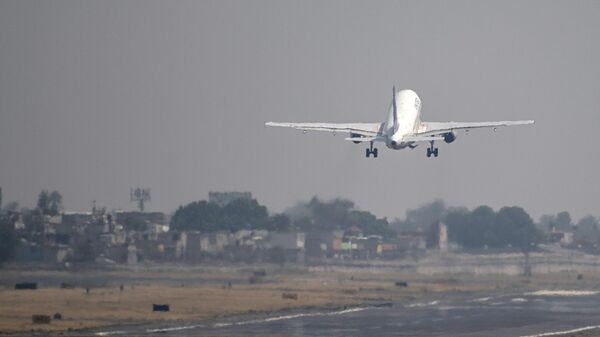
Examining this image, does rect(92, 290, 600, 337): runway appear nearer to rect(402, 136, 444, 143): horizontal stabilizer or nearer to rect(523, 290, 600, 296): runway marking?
rect(523, 290, 600, 296): runway marking

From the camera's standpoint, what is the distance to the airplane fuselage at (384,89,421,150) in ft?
433

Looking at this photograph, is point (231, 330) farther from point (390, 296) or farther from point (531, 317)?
point (390, 296)

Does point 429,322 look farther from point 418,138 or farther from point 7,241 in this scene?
point 7,241

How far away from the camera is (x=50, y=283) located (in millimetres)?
161125

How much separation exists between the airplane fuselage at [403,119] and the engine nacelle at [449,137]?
127 inches

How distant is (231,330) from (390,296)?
149 feet

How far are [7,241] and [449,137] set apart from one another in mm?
64954

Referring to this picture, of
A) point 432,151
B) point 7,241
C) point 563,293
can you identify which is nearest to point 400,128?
point 432,151

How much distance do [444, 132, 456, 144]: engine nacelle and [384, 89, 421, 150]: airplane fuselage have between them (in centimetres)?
322

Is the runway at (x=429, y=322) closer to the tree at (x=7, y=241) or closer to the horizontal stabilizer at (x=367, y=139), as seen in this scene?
the horizontal stabilizer at (x=367, y=139)

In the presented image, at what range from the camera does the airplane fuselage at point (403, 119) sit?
131875mm

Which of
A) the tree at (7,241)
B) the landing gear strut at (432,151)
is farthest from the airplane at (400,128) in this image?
the tree at (7,241)

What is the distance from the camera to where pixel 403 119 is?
141 meters

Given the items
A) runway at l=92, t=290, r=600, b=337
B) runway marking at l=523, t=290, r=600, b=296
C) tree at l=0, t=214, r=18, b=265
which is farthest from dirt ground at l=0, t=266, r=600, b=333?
runway marking at l=523, t=290, r=600, b=296
